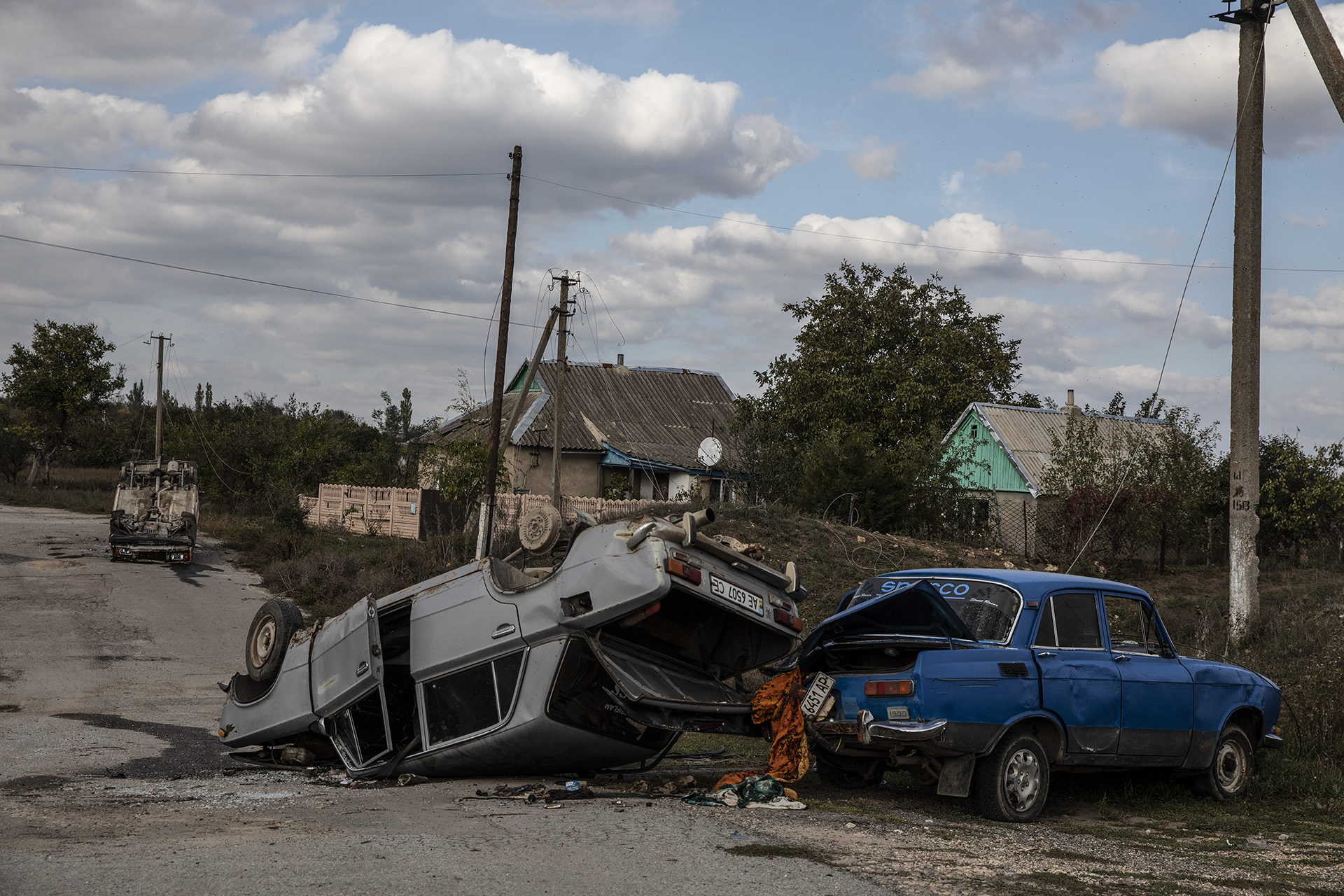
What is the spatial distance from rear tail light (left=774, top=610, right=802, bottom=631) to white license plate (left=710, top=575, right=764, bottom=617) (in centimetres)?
18

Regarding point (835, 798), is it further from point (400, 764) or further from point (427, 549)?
point (427, 549)

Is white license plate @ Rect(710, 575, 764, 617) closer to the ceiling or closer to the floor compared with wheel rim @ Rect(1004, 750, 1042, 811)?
closer to the ceiling

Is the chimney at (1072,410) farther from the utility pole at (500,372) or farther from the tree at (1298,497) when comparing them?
the utility pole at (500,372)

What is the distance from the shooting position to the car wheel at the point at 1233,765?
27.7ft

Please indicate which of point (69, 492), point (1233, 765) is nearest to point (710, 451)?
point (1233, 765)

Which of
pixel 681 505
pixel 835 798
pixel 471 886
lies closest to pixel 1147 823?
pixel 835 798

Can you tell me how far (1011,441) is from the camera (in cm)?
3328

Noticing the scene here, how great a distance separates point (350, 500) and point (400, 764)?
28.6m

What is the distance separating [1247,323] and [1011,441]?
62.6ft

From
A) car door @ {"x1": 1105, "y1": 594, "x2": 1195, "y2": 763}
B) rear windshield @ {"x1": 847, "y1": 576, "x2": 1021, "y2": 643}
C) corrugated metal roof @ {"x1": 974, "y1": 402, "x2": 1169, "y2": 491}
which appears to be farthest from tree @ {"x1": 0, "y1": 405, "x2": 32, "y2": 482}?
car door @ {"x1": 1105, "y1": 594, "x2": 1195, "y2": 763}

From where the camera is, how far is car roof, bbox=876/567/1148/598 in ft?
25.0

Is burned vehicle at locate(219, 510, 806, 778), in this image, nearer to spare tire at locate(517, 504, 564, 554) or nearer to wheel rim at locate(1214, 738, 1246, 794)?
spare tire at locate(517, 504, 564, 554)

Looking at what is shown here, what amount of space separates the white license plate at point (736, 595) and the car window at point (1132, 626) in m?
2.70

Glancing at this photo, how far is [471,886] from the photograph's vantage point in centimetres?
487
